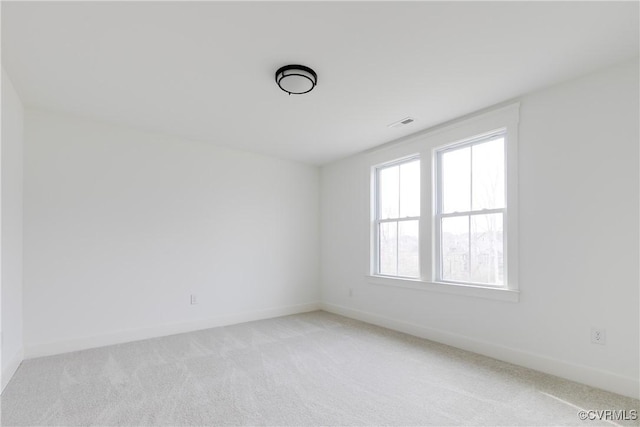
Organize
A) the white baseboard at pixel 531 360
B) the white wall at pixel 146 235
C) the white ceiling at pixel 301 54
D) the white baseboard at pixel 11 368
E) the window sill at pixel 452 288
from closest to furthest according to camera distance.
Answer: the white ceiling at pixel 301 54 → the white baseboard at pixel 531 360 → the white baseboard at pixel 11 368 → the window sill at pixel 452 288 → the white wall at pixel 146 235

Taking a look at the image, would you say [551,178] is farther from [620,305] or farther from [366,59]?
[366,59]

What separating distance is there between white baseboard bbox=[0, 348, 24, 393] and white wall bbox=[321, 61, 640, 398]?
395 centimetres

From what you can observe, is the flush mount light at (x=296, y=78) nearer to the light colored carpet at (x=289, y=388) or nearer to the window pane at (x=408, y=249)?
the window pane at (x=408, y=249)

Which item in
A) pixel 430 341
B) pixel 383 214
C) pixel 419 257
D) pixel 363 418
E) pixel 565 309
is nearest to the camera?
pixel 363 418

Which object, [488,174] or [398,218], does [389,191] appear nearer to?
[398,218]

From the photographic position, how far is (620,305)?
2.48 meters

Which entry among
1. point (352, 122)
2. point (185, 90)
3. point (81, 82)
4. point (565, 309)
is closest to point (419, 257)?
point (565, 309)

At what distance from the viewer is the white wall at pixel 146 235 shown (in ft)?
11.1

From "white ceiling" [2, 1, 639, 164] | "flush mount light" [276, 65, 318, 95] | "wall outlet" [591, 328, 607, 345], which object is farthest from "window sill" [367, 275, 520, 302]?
"flush mount light" [276, 65, 318, 95]

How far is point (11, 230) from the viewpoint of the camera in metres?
2.88

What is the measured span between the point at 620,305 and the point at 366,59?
2612 millimetres

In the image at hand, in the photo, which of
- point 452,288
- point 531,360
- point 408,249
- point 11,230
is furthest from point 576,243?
point 11,230

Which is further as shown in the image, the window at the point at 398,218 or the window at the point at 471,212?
the window at the point at 398,218

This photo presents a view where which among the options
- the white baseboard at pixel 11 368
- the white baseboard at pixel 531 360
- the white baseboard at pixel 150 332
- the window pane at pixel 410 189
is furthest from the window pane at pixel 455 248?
the white baseboard at pixel 11 368
